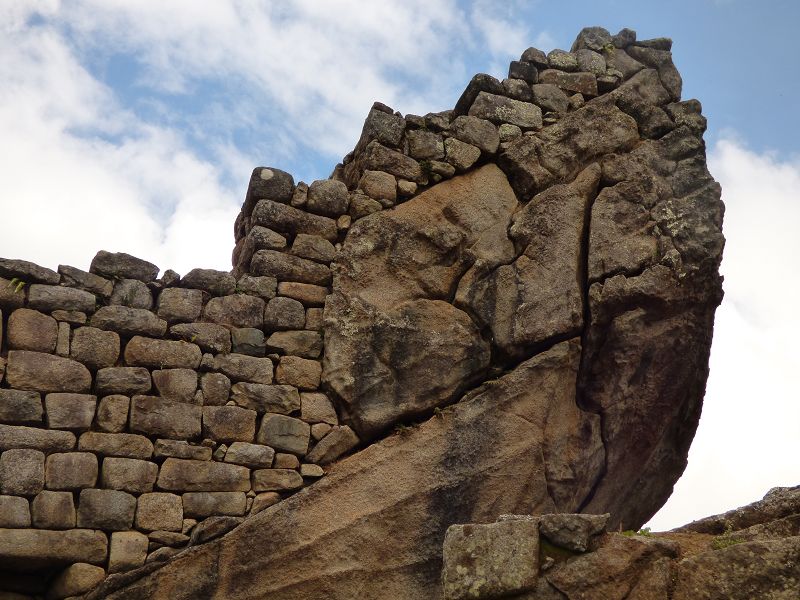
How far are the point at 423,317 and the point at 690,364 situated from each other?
2750 mm

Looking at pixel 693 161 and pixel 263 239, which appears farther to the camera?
pixel 693 161

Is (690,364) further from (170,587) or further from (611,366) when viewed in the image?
(170,587)

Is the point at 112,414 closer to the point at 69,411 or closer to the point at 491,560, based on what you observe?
the point at 69,411

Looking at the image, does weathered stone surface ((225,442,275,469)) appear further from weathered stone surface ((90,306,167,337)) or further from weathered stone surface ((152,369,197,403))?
weathered stone surface ((90,306,167,337))

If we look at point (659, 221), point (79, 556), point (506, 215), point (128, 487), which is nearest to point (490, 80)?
point (506, 215)

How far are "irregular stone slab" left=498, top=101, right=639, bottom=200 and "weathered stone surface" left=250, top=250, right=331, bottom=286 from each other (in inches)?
90.8

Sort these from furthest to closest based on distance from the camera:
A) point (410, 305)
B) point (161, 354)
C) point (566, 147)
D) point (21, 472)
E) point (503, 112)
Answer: point (503, 112)
point (566, 147)
point (410, 305)
point (161, 354)
point (21, 472)

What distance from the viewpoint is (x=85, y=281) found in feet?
28.7

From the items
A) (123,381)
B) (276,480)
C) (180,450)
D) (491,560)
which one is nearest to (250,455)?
(276,480)

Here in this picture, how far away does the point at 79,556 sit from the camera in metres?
7.89

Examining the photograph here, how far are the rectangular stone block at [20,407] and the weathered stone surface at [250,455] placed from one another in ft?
5.26

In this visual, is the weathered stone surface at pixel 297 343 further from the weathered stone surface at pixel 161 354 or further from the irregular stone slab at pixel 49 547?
the irregular stone slab at pixel 49 547

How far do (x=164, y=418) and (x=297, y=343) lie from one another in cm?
143

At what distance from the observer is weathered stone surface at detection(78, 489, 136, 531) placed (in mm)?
8000
